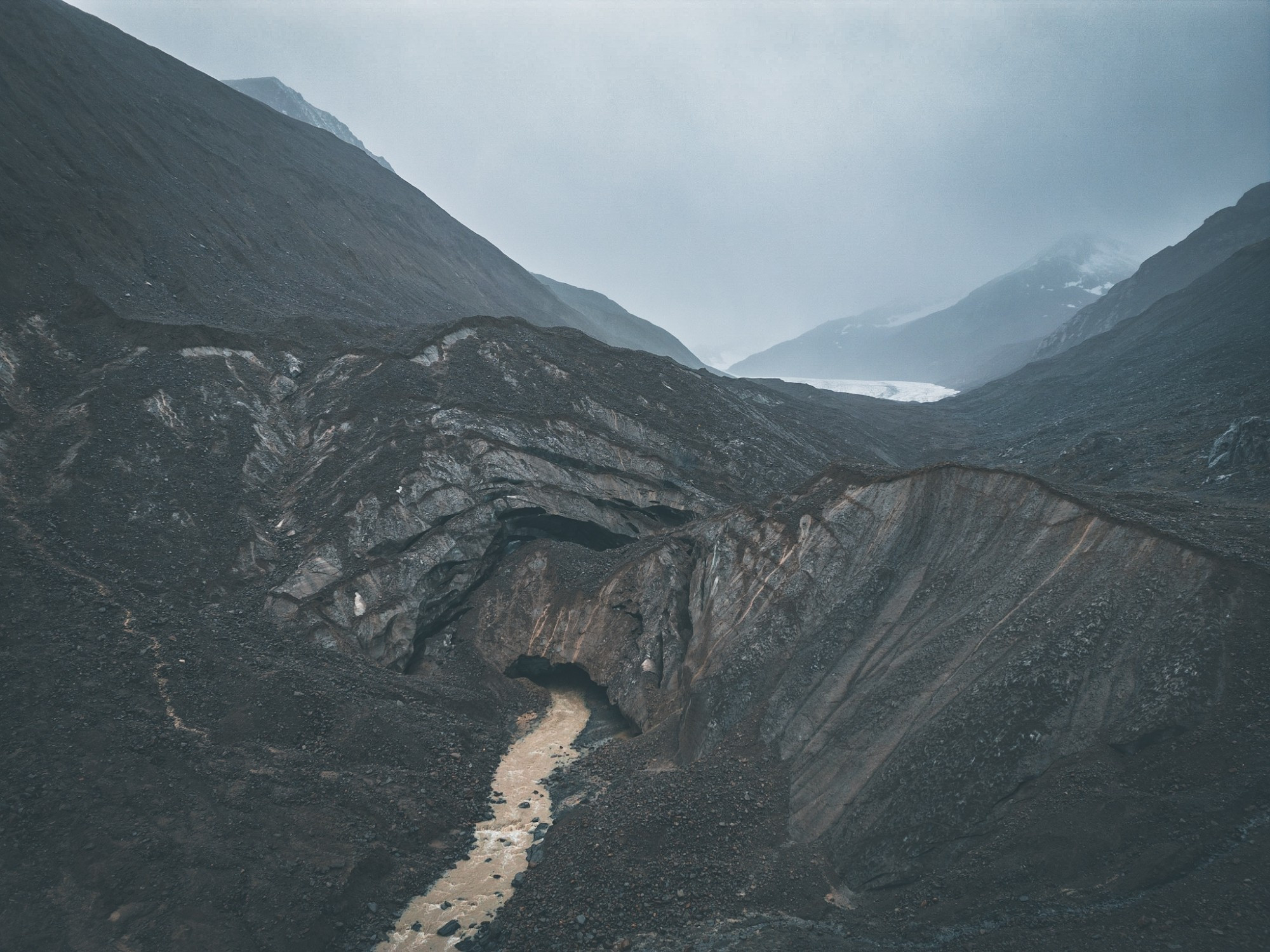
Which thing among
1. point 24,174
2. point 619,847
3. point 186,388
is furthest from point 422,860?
point 24,174

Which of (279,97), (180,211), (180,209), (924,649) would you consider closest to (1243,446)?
(924,649)

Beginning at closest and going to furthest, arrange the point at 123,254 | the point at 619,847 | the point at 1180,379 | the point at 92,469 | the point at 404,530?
the point at 619,847 → the point at 92,469 → the point at 404,530 → the point at 123,254 → the point at 1180,379

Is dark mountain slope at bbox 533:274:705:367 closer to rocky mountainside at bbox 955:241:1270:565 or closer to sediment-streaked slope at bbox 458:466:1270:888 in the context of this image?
rocky mountainside at bbox 955:241:1270:565

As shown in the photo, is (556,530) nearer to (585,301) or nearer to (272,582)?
(272,582)

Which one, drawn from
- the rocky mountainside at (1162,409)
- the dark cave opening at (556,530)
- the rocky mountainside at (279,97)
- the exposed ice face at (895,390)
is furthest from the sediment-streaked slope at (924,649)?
the rocky mountainside at (279,97)

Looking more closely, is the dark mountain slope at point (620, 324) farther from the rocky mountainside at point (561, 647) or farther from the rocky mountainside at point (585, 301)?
the rocky mountainside at point (561, 647)

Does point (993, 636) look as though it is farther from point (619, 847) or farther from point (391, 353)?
point (391, 353)
